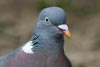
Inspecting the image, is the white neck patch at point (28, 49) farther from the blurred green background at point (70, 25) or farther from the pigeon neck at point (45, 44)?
the blurred green background at point (70, 25)

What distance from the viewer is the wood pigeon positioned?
12.3 ft

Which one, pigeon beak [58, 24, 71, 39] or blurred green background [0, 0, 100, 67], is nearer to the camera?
pigeon beak [58, 24, 71, 39]

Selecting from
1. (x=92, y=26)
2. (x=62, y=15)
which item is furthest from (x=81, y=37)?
(x=62, y=15)

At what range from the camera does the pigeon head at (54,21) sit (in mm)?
3717

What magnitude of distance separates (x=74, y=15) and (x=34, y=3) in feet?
3.11

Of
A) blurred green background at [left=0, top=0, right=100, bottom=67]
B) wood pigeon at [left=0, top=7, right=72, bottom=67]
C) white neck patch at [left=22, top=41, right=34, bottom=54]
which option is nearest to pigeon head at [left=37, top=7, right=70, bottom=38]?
wood pigeon at [left=0, top=7, right=72, bottom=67]

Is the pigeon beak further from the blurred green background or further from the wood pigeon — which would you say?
the blurred green background

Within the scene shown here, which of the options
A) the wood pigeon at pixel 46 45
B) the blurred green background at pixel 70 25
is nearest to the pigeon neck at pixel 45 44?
the wood pigeon at pixel 46 45

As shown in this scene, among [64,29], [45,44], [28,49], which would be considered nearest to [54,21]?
[64,29]

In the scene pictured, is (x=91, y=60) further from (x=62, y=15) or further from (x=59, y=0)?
(x=62, y=15)

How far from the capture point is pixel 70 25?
794 centimetres

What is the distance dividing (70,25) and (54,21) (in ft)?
13.8

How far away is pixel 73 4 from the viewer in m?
8.34

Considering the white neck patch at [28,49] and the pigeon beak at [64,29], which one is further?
the white neck patch at [28,49]
